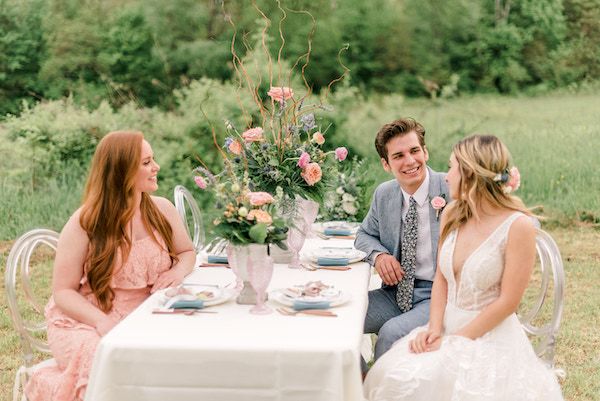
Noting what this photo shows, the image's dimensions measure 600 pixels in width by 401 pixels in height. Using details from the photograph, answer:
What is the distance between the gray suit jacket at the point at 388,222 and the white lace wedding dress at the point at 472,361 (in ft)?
1.84

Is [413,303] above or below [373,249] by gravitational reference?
below

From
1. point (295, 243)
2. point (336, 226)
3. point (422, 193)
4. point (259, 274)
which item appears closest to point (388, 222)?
point (422, 193)

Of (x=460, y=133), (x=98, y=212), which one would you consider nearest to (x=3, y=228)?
(x=460, y=133)

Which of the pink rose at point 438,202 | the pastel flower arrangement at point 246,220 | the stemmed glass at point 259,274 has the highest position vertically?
the pastel flower arrangement at point 246,220

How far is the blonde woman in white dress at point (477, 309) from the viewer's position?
2453mm

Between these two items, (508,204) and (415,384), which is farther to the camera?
(508,204)

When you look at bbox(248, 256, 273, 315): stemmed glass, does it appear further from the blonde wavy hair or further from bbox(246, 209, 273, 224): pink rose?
the blonde wavy hair

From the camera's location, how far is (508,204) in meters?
2.68

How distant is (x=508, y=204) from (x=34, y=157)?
615 centimetres

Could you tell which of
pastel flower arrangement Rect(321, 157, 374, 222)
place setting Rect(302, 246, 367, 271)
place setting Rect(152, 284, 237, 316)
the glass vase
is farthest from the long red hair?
pastel flower arrangement Rect(321, 157, 374, 222)

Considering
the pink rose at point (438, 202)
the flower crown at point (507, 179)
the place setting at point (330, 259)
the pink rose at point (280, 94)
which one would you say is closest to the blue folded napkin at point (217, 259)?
the place setting at point (330, 259)

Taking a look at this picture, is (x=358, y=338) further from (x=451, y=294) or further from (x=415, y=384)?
(x=451, y=294)

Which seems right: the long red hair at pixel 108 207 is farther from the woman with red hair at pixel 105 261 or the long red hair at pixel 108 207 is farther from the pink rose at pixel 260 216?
the pink rose at pixel 260 216

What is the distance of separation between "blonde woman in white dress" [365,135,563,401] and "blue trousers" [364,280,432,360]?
12.6 inches
